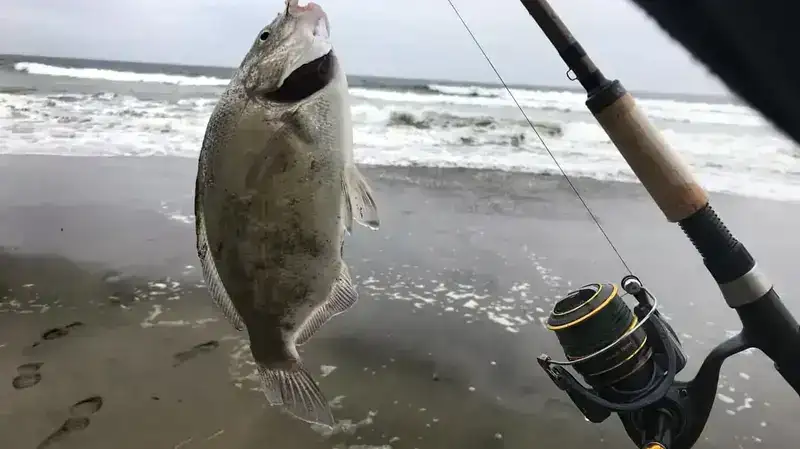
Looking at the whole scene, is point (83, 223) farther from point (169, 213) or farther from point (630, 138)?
point (630, 138)

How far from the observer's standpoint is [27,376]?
3.76 m

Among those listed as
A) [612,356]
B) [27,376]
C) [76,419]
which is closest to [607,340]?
[612,356]

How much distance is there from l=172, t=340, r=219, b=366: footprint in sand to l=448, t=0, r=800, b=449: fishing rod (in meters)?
2.77

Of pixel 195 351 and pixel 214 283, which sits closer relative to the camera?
pixel 214 283

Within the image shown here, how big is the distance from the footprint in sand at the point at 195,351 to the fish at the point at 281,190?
273 centimetres

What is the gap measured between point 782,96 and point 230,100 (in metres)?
1.17

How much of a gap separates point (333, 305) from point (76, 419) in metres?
2.53

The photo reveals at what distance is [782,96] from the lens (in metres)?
0.68

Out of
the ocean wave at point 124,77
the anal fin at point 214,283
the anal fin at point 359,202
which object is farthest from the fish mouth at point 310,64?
the ocean wave at point 124,77

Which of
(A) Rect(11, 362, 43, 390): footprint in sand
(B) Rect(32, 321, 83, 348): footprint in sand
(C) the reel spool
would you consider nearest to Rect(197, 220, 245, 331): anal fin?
(C) the reel spool

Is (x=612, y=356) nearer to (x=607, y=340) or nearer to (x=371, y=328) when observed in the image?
(x=607, y=340)

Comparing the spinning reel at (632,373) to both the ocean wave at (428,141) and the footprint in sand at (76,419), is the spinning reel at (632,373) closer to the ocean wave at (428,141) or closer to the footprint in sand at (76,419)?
the footprint in sand at (76,419)

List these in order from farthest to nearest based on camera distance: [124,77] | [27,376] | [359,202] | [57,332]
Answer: [124,77] < [57,332] < [27,376] < [359,202]

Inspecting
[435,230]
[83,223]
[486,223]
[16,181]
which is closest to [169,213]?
[83,223]
